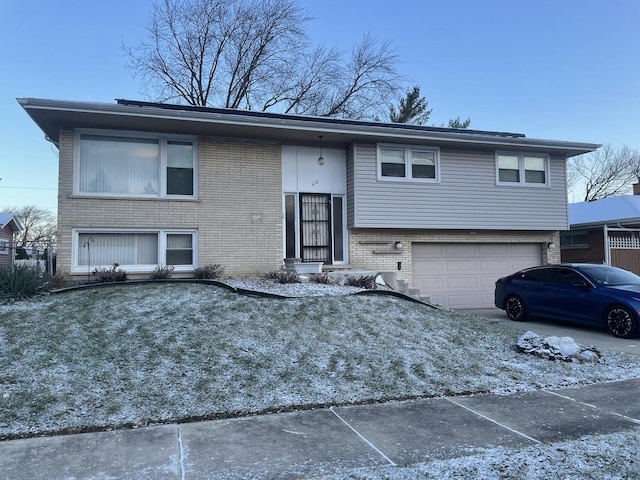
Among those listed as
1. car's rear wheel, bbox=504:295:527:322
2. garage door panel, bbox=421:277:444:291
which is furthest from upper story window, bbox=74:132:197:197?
car's rear wheel, bbox=504:295:527:322

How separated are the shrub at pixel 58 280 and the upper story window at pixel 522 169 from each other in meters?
12.2

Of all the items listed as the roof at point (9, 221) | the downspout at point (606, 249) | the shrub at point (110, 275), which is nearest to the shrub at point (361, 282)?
the shrub at point (110, 275)

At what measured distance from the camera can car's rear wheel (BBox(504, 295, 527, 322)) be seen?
11.9m

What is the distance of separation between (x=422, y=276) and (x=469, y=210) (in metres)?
2.41

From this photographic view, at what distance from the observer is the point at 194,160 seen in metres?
12.1

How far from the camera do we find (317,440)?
426 cm

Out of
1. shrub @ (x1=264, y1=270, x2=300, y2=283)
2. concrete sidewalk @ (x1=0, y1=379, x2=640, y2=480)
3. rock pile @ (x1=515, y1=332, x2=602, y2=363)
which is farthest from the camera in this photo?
shrub @ (x1=264, y1=270, x2=300, y2=283)

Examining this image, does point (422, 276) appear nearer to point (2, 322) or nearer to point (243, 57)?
point (2, 322)

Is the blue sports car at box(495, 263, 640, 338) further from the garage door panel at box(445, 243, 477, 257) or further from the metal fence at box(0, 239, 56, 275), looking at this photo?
the metal fence at box(0, 239, 56, 275)

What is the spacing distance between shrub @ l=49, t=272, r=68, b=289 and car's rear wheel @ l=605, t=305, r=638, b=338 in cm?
1183

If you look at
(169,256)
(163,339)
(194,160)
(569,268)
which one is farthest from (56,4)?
(569,268)

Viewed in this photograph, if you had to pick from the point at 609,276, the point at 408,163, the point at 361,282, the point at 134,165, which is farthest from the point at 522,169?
the point at 134,165

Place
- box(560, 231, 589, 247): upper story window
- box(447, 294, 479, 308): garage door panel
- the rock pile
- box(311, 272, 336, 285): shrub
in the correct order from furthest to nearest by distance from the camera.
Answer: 1. box(560, 231, 589, 247): upper story window
2. box(447, 294, 479, 308): garage door panel
3. box(311, 272, 336, 285): shrub
4. the rock pile

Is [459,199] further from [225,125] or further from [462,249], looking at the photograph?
[225,125]
